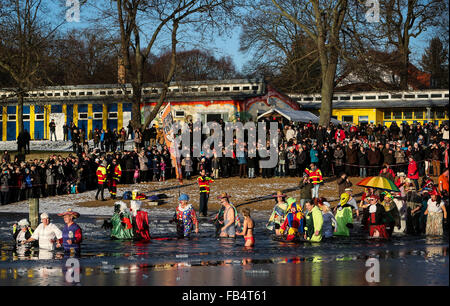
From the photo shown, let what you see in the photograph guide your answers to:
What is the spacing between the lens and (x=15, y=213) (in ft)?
92.0

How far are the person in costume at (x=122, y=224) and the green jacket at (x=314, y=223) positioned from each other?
4.97 meters

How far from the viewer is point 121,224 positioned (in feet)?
65.8

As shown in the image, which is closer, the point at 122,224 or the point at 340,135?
the point at 122,224

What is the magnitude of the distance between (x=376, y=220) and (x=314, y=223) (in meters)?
1.81

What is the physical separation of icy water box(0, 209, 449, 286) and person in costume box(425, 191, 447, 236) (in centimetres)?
75

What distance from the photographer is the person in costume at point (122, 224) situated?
65.3 ft

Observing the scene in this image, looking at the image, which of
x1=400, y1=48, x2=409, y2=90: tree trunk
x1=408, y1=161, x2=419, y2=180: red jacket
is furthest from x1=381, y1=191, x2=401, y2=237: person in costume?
x1=400, y1=48, x2=409, y2=90: tree trunk

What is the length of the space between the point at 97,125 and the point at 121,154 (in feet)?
53.0

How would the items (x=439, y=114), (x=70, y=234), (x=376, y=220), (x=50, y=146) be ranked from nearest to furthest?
(x=70, y=234)
(x=376, y=220)
(x=50, y=146)
(x=439, y=114)

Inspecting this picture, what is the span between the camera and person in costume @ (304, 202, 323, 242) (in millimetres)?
19188

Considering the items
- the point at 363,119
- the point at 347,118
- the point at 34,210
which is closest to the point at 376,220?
the point at 34,210

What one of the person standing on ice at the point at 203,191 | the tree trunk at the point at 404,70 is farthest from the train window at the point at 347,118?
the person standing on ice at the point at 203,191

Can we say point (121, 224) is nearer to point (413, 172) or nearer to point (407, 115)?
point (413, 172)
